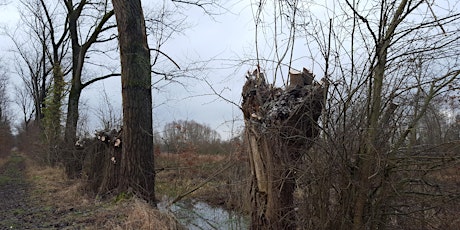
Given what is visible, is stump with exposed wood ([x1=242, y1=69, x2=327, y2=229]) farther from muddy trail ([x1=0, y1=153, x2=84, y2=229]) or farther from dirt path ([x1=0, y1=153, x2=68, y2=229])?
dirt path ([x1=0, y1=153, x2=68, y2=229])

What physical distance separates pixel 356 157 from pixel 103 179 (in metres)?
7.72

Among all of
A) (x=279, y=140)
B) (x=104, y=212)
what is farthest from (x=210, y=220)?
(x=279, y=140)

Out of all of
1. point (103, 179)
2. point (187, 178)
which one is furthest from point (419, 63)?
point (103, 179)

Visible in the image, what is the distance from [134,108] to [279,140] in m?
4.91

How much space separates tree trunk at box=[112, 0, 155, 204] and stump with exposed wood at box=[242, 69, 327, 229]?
4279mm

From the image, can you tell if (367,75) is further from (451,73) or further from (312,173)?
(312,173)

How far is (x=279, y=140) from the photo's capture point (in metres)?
4.68

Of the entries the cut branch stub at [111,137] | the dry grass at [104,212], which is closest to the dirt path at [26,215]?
the dry grass at [104,212]

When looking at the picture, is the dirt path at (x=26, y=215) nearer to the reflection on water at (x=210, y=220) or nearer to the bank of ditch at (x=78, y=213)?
the bank of ditch at (x=78, y=213)

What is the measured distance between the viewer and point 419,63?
12.7ft

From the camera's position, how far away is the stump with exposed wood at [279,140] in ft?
14.8

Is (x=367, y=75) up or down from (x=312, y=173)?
up

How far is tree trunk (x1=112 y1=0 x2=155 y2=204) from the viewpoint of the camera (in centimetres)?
880

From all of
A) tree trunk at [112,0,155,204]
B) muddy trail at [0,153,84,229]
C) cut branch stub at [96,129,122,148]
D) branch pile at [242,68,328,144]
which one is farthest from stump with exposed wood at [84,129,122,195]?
branch pile at [242,68,328,144]
